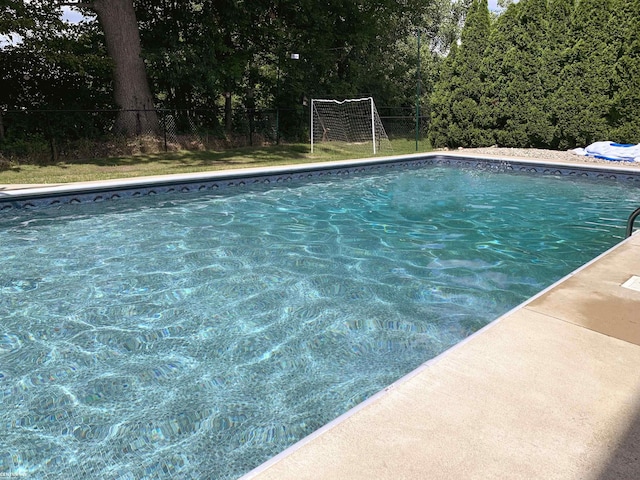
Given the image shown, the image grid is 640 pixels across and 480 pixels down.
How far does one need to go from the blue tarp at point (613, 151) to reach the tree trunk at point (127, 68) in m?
12.9

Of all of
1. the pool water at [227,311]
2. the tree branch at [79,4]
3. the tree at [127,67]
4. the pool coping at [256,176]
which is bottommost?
the pool water at [227,311]

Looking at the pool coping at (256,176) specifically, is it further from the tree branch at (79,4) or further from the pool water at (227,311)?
the tree branch at (79,4)

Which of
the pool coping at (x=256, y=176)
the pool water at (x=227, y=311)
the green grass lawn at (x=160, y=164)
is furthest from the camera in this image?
the green grass lawn at (x=160, y=164)

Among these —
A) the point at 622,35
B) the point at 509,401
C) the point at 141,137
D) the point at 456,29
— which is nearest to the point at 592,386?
the point at 509,401

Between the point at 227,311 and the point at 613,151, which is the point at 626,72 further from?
the point at 227,311

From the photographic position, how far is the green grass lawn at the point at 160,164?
9859 mm

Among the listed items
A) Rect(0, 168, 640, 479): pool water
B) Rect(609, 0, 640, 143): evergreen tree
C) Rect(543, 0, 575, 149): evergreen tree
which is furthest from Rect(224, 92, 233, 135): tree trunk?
Rect(609, 0, 640, 143): evergreen tree

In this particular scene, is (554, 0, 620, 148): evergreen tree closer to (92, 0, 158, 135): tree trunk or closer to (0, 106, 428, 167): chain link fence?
(0, 106, 428, 167): chain link fence

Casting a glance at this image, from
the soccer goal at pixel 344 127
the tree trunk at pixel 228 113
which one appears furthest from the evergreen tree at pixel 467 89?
the tree trunk at pixel 228 113

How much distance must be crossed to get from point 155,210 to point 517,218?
6.19 m

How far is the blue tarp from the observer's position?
12766 mm

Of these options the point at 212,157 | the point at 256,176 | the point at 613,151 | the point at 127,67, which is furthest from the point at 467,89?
the point at 127,67

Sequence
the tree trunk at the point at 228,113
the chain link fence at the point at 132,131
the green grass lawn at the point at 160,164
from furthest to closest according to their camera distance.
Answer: the tree trunk at the point at 228,113 → the chain link fence at the point at 132,131 → the green grass lawn at the point at 160,164

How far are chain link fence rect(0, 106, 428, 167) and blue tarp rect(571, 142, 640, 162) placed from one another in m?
10.3
